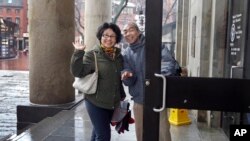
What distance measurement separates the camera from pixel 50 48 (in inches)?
317

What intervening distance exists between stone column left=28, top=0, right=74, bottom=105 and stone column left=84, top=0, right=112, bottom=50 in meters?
5.29

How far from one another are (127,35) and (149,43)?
5.38 feet

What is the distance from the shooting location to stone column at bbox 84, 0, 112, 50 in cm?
1368

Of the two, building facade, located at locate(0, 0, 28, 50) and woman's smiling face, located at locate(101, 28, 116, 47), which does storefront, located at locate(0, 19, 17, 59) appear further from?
building facade, located at locate(0, 0, 28, 50)

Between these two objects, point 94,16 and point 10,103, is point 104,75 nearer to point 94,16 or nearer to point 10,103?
point 10,103

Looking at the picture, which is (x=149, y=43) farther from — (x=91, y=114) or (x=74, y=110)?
(x=74, y=110)

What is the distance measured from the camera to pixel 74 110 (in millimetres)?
8562

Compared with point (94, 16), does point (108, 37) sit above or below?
below

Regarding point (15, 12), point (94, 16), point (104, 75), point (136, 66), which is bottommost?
point (104, 75)

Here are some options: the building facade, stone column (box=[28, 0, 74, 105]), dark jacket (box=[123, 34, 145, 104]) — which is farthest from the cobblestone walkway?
the building facade

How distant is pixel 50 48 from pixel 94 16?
595 cm

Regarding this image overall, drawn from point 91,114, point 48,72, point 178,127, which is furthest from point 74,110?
point 91,114

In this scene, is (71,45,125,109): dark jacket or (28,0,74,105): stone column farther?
(28,0,74,105): stone column

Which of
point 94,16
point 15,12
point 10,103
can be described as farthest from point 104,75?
point 15,12
